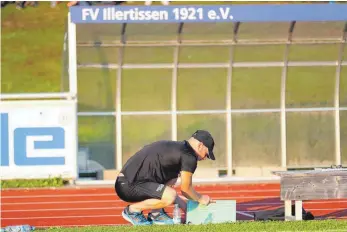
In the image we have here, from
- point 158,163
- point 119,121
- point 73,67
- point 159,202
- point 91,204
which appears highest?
point 73,67

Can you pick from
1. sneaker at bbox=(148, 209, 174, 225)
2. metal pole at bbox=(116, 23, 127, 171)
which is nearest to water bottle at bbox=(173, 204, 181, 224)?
sneaker at bbox=(148, 209, 174, 225)

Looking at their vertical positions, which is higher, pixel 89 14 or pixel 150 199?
pixel 89 14

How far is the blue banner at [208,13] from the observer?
70.1 feet

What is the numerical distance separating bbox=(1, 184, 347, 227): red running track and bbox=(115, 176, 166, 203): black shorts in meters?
1.45

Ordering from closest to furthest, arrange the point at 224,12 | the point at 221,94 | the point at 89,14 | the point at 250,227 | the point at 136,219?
1. the point at 250,227
2. the point at 136,219
3. the point at 89,14
4. the point at 224,12
5. the point at 221,94

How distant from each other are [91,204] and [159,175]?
4.23 m

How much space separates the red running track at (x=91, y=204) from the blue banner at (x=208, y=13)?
309 cm

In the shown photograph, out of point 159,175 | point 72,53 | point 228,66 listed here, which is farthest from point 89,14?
point 159,175

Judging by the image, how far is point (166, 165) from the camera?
15.1m

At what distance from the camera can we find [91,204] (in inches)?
756

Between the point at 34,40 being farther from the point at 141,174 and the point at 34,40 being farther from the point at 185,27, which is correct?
the point at 141,174

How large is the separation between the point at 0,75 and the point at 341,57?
22912mm

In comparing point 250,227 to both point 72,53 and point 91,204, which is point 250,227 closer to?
point 91,204

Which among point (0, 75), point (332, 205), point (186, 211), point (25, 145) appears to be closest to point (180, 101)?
point (25, 145)
